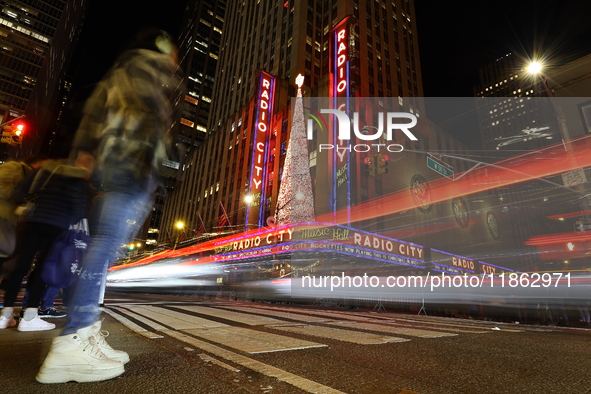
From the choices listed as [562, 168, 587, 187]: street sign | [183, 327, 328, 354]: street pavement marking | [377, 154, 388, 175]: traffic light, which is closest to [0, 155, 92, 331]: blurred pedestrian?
[183, 327, 328, 354]: street pavement marking

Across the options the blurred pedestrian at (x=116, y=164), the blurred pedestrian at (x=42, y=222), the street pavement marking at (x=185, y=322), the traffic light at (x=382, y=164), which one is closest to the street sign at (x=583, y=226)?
the traffic light at (x=382, y=164)

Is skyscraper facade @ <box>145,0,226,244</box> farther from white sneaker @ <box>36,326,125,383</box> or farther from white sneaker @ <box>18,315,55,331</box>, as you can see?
white sneaker @ <box>36,326,125,383</box>

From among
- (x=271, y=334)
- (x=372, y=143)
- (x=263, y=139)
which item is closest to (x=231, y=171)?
(x=263, y=139)

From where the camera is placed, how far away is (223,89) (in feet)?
185

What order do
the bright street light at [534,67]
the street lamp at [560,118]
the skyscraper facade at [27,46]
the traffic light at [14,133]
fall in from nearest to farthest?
the bright street light at [534,67], the street lamp at [560,118], the traffic light at [14,133], the skyscraper facade at [27,46]

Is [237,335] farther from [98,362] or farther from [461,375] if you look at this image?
[461,375]

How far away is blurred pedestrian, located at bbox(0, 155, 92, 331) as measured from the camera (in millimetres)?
3145

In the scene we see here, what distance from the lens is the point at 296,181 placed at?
2752cm

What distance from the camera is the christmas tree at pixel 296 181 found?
2530cm

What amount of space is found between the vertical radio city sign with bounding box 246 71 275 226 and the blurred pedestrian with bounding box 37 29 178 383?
28.7 m

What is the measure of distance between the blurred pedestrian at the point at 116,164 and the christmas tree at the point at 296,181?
2124cm

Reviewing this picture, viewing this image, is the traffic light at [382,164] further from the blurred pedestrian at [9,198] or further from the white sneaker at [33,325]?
the white sneaker at [33,325]

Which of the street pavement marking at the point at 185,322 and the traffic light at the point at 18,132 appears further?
the traffic light at the point at 18,132

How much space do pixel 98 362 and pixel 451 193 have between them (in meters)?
44.1
